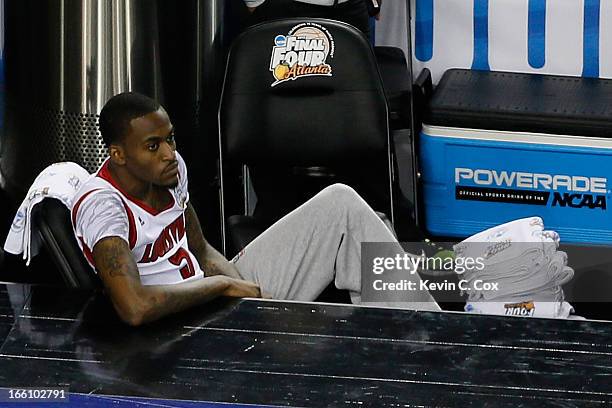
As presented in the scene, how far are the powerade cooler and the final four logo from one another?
536mm

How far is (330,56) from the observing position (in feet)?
14.0

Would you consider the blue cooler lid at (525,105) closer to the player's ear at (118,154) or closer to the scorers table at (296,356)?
the player's ear at (118,154)

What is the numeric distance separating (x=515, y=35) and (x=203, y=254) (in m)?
1.91

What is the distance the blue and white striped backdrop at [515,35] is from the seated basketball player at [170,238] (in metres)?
1.53

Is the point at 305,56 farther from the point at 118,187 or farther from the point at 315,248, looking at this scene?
the point at 118,187

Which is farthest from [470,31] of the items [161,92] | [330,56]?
[161,92]

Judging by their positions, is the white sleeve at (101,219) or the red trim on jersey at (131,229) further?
the red trim on jersey at (131,229)

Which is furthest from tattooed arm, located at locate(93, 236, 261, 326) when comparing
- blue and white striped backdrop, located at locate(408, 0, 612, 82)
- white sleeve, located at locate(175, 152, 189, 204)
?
blue and white striped backdrop, located at locate(408, 0, 612, 82)

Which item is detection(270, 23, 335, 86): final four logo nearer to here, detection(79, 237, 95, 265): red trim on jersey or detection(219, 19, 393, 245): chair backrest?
detection(219, 19, 393, 245): chair backrest

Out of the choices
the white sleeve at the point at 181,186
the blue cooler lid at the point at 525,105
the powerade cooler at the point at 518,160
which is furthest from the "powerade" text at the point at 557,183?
the white sleeve at the point at 181,186

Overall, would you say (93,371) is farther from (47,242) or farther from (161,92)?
(161,92)

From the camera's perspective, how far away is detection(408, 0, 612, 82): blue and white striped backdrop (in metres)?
4.87

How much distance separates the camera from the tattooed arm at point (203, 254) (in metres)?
3.50

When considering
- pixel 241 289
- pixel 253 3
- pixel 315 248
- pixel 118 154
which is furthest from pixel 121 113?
pixel 253 3
